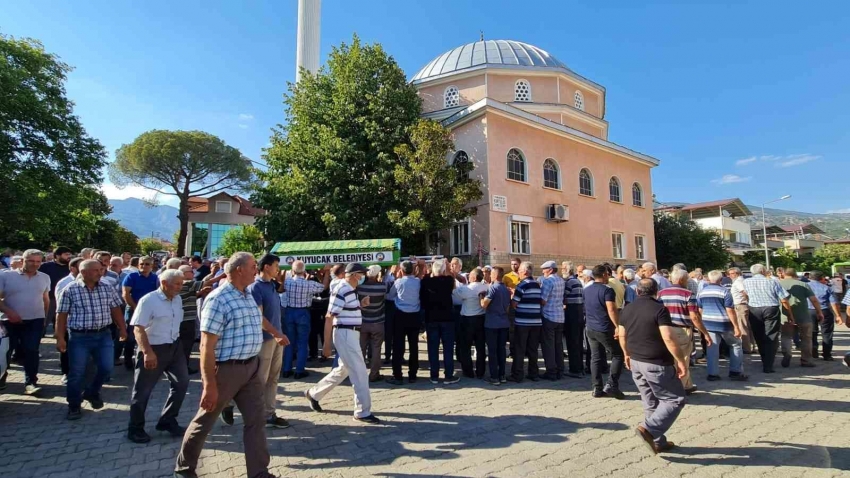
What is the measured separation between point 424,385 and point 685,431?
3.51 m

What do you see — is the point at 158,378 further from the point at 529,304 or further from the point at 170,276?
the point at 529,304

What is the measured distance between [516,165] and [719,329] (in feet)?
46.7

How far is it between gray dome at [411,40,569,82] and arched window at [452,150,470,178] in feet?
23.1

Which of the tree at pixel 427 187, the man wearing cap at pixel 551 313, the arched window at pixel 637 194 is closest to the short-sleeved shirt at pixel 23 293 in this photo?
the man wearing cap at pixel 551 313

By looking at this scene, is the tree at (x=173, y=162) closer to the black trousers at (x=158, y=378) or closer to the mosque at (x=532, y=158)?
the mosque at (x=532, y=158)

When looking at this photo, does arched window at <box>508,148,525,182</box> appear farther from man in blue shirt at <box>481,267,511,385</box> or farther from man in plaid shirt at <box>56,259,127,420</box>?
man in plaid shirt at <box>56,259,127,420</box>

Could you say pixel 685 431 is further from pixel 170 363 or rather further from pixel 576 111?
pixel 576 111

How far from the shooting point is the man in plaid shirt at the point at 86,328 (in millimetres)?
5031

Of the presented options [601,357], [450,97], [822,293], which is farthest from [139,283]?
[450,97]

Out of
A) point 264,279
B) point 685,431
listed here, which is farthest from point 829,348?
point 264,279

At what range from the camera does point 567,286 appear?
25.0ft

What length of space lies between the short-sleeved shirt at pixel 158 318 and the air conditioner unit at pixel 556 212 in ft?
60.1

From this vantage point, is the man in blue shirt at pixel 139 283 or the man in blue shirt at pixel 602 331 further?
the man in blue shirt at pixel 139 283

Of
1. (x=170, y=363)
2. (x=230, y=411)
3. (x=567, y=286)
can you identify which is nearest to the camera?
(x=170, y=363)
